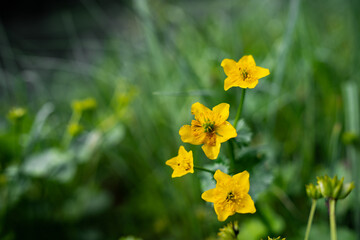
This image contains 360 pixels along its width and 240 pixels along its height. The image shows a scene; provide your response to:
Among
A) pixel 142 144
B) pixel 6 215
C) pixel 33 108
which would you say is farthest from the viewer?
pixel 33 108

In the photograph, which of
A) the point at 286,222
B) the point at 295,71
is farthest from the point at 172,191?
the point at 295,71

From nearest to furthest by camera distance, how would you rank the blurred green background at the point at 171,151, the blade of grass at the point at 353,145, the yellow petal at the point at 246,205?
the yellow petal at the point at 246,205 → the blade of grass at the point at 353,145 → the blurred green background at the point at 171,151

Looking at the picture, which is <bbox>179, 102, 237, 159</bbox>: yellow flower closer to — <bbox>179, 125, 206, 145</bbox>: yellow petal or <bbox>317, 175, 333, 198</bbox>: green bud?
<bbox>179, 125, 206, 145</bbox>: yellow petal

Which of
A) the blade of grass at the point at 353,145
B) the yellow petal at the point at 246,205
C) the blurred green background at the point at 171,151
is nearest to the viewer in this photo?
the yellow petal at the point at 246,205

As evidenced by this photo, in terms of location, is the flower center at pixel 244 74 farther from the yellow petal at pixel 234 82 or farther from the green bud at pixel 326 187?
the green bud at pixel 326 187

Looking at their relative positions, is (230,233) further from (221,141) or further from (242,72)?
(242,72)

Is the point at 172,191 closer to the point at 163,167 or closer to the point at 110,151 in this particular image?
the point at 163,167

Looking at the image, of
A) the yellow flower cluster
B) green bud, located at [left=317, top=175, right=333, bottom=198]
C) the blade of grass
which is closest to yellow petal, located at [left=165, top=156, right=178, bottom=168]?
the yellow flower cluster

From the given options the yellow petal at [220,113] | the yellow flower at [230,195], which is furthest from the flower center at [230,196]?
the yellow petal at [220,113]
